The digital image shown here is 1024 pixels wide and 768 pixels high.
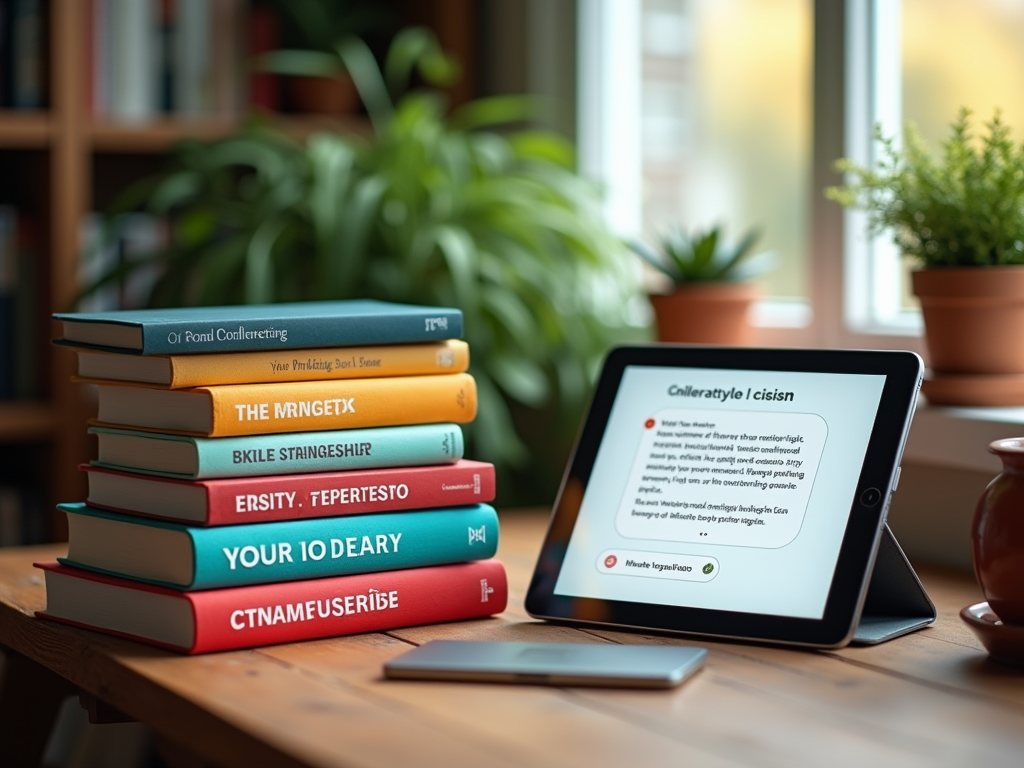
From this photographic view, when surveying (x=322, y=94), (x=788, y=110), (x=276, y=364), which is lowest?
(x=276, y=364)

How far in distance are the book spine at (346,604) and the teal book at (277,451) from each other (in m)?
0.09

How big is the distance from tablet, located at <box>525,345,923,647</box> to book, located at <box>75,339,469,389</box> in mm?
158

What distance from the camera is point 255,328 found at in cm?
105

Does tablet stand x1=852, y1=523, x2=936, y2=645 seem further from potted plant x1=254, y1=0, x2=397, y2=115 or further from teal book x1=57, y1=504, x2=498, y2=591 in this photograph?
potted plant x1=254, y1=0, x2=397, y2=115

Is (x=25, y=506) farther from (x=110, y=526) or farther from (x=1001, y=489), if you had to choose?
(x=1001, y=489)

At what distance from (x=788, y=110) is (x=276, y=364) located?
3.61 ft

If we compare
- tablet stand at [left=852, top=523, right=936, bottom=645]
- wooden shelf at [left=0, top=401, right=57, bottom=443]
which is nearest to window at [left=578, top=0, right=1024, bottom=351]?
tablet stand at [left=852, top=523, right=936, bottom=645]

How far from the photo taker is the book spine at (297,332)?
3.32 ft

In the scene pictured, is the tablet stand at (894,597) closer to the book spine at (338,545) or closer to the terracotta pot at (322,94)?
the book spine at (338,545)

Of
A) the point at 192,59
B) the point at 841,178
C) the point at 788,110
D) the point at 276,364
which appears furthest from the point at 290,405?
the point at 192,59

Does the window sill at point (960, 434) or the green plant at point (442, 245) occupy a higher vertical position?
the green plant at point (442, 245)

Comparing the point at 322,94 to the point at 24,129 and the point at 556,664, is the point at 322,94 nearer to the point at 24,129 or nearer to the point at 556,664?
the point at 24,129

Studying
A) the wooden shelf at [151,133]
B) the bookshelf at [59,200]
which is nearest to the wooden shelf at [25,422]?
the bookshelf at [59,200]

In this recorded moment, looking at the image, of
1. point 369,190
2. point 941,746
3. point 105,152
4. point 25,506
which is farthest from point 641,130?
point 941,746
